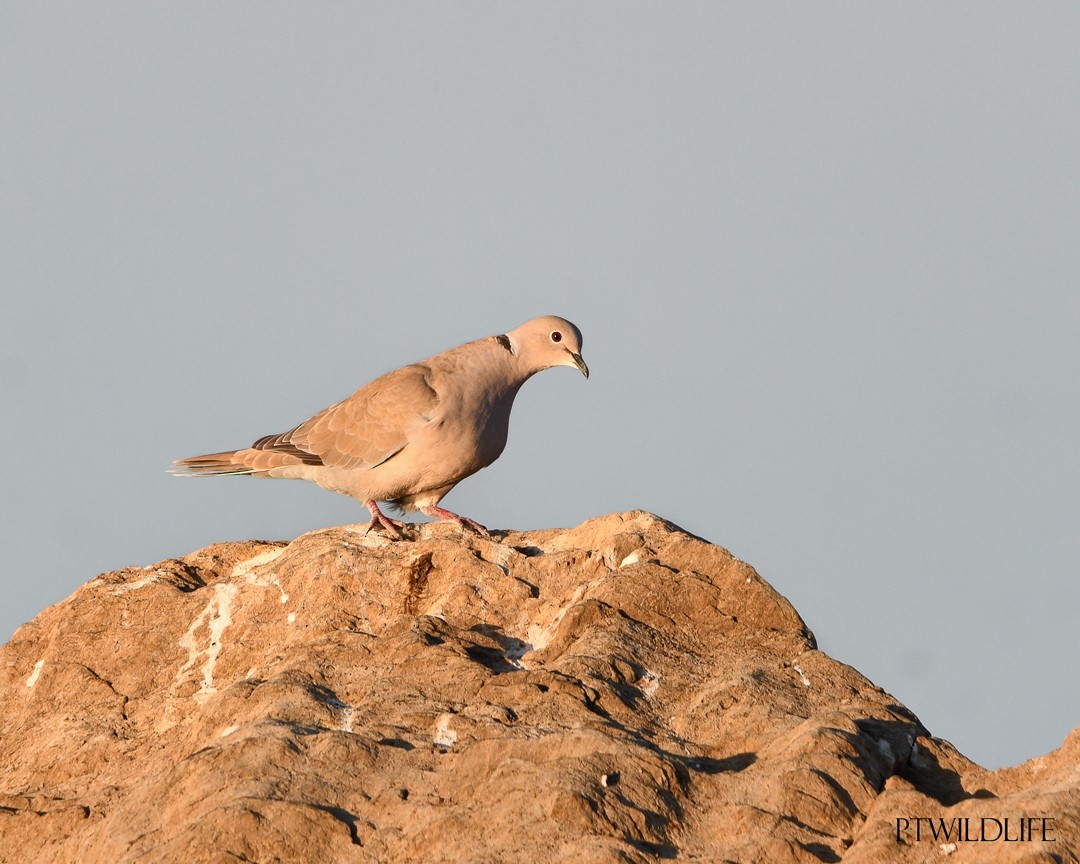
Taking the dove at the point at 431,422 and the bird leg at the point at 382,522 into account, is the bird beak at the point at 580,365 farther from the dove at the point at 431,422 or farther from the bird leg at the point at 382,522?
the bird leg at the point at 382,522

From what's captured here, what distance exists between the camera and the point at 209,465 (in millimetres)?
12438

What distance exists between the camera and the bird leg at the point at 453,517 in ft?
33.0

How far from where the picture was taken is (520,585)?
845 centimetres

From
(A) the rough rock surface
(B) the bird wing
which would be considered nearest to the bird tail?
(B) the bird wing

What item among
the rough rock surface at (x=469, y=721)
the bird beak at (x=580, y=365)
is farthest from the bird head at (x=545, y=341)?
the rough rock surface at (x=469, y=721)

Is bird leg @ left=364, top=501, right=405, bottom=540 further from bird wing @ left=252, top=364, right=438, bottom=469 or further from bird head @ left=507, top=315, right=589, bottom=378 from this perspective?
bird head @ left=507, top=315, right=589, bottom=378

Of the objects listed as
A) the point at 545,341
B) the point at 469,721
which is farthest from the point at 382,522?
the point at 469,721

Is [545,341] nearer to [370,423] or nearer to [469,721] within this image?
[370,423]

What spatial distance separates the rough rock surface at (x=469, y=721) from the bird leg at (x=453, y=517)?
0.26 metres

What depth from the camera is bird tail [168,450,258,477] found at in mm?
12320

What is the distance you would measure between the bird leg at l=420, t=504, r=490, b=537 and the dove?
0.01 meters

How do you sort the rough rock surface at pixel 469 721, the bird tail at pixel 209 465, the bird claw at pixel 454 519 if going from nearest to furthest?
1. the rough rock surface at pixel 469 721
2. the bird claw at pixel 454 519
3. the bird tail at pixel 209 465

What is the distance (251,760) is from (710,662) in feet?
8.85

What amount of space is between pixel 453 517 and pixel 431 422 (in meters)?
0.73
